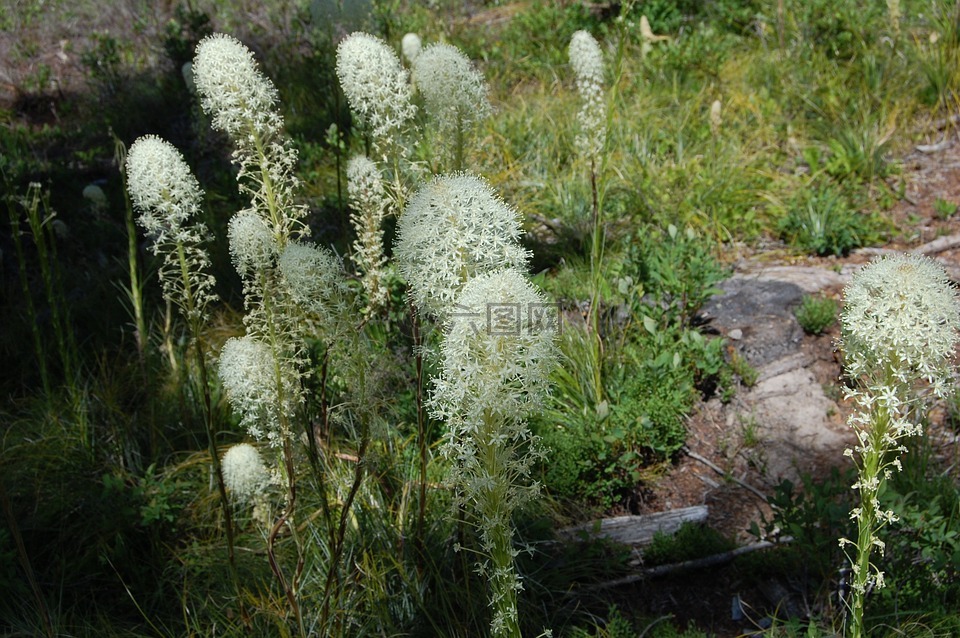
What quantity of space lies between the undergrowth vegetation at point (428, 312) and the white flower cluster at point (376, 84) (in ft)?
0.05

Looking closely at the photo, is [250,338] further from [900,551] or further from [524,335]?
[900,551]

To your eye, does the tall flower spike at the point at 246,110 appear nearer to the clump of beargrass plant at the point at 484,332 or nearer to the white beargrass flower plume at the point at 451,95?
the white beargrass flower plume at the point at 451,95

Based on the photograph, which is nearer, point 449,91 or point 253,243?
point 253,243

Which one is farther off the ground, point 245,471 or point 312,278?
point 312,278

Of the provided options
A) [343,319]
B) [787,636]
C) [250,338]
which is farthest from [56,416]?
[787,636]

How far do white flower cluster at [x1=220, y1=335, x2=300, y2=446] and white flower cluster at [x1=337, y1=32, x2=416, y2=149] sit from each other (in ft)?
2.95

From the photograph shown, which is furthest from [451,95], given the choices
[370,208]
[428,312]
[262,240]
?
[428,312]

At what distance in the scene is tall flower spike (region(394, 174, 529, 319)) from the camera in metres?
1.96

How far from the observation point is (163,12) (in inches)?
396

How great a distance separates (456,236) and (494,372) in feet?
1.15

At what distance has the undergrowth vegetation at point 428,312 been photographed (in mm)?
2562

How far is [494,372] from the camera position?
6.07 ft

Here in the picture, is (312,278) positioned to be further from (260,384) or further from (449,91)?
(449,91)

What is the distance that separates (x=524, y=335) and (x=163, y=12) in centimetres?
990
